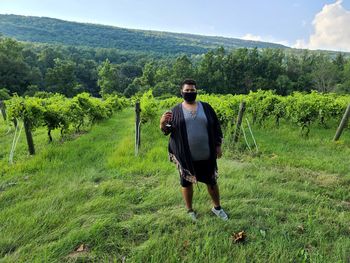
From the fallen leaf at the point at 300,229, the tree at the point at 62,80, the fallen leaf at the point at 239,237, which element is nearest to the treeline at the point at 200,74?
the tree at the point at 62,80

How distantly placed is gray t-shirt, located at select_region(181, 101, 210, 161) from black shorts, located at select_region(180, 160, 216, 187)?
10 cm

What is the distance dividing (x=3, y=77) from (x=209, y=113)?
168 feet

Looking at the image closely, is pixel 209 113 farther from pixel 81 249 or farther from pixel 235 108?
pixel 235 108

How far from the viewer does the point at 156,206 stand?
4.08 m

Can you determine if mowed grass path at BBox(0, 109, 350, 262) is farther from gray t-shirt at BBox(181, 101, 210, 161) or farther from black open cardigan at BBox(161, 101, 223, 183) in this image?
gray t-shirt at BBox(181, 101, 210, 161)

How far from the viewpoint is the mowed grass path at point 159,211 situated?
303 cm

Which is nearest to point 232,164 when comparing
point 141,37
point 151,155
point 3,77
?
point 151,155

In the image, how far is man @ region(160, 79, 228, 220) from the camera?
3.43 metres

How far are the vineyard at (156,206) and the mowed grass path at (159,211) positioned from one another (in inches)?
0.5

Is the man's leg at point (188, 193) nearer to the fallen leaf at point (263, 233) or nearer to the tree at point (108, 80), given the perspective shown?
the fallen leaf at point (263, 233)

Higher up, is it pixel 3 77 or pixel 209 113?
pixel 209 113

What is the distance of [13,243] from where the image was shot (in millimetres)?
3113

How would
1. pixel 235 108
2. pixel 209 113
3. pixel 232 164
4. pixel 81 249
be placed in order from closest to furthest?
pixel 81 249 → pixel 209 113 → pixel 232 164 → pixel 235 108

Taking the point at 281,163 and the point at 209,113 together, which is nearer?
the point at 209,113
